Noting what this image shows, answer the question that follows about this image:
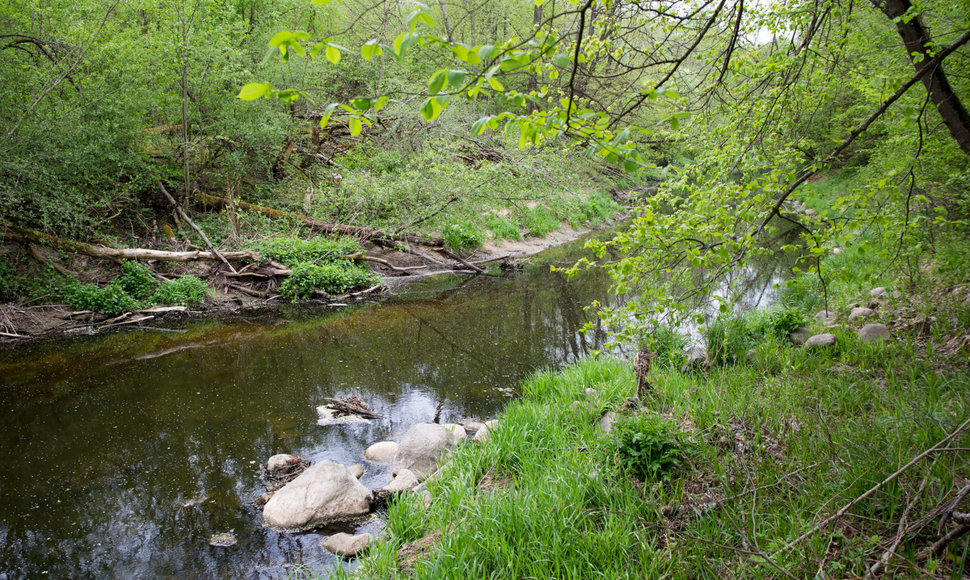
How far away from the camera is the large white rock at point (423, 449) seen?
5.05 metres

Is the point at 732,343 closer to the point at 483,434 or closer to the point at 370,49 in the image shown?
the point at 483,434

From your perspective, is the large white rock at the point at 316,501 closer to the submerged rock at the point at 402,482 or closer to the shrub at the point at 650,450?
the submerged rock at the point at 402,482

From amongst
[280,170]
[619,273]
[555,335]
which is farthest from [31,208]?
[619,273]

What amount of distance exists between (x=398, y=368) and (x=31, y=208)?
7783 mm

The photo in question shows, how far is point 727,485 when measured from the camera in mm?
2994

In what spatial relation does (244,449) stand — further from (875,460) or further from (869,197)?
(869,197)

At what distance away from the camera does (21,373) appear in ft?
24.6

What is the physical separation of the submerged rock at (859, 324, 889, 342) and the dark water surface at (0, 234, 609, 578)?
406cm

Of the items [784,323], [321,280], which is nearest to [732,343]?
[784,323]

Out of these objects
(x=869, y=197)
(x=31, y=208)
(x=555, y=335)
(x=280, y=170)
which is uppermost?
(x=280, y=170)

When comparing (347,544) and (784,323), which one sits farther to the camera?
(784,323)

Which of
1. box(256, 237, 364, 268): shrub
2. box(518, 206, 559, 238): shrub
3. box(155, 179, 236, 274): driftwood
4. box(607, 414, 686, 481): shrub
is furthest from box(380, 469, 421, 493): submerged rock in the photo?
box(518, 206, 559, 238): shrub

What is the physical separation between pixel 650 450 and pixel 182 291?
415 inches

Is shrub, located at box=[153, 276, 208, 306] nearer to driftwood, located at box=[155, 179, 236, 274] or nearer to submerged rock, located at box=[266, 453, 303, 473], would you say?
driftwood, located at box=[155, 179, 236, 274]
